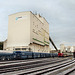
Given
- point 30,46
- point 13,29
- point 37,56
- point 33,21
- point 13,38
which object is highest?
point 33,21

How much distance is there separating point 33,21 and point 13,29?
38.9 feet

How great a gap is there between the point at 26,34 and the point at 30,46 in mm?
6723

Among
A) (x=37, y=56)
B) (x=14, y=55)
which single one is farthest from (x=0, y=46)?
(x=14, y=55)

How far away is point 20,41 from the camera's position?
2544 inches

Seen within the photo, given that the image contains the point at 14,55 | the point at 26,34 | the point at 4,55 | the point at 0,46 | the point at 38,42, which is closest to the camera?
the point at 4,55

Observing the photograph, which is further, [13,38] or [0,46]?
[0,46]

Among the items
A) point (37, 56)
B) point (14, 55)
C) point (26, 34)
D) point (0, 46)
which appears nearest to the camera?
point (14, 55)

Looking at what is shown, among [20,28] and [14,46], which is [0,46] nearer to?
[14,46]

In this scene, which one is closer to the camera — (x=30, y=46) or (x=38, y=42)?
(x=30, y=46)

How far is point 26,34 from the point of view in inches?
2496

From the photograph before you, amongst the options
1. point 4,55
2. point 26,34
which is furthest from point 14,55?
point 26,34

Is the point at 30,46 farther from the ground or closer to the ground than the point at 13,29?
closer to the ground

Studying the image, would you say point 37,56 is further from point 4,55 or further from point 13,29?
point 13,29

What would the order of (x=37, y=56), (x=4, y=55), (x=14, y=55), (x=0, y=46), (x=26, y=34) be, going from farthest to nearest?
(x=0, y=46) < (x=26, y=34) < (x=37, y=56) < (x=14, y=55) < (x=4, y=55)
